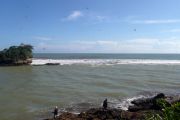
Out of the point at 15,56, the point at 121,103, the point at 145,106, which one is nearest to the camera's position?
the point at 145,106

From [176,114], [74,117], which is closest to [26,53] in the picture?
[74,117]

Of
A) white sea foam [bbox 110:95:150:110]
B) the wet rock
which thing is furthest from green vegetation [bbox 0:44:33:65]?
the wet rock

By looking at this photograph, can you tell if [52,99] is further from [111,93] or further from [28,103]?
[111,93]

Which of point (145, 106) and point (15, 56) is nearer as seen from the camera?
point (145, 106)

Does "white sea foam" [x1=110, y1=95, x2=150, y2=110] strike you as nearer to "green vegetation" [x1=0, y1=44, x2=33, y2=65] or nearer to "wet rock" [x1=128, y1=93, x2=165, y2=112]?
"wet rock" [x1=128, y1=93, x2=165, y2=112]

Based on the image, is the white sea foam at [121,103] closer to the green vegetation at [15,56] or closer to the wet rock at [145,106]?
the wet rock at [145,106]

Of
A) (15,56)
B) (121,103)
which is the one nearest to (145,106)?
(121,103)

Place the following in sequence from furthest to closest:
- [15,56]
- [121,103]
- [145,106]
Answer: [15,56], [121,103], [145,106]

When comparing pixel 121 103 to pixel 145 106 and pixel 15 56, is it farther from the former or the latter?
pixel 15 56

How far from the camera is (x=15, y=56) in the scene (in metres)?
70.8

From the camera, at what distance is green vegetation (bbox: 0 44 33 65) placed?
70812 mm

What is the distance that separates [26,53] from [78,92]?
150 ft

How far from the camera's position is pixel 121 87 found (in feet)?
108

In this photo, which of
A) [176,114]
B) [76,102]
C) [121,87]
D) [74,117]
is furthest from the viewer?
[121,87]
